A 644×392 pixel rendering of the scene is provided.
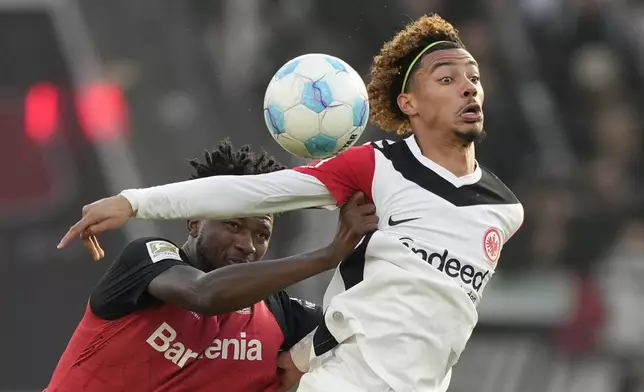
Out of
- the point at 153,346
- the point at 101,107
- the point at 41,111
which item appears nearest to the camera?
the point at 153,346

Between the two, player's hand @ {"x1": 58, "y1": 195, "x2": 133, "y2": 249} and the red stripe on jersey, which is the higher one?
player's hand @ {"x1": 58, "y1": 195, "x2": 133, "y2": 249}

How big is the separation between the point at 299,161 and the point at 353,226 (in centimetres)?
397

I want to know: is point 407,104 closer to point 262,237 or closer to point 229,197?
point 229,197

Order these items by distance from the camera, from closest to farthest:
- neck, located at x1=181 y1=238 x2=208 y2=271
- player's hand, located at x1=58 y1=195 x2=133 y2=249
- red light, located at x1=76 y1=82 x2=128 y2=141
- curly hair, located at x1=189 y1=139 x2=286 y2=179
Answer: player's hand, located at x1=58 y1=195 x2=133 y2=249
neck, located at x1=181 y1=238 x2=208 y2=271
curly hair, located at x1=189 y1=139 x2=286 y2=179
red light, located at x1=76 y1=82 x2=128 y2=141

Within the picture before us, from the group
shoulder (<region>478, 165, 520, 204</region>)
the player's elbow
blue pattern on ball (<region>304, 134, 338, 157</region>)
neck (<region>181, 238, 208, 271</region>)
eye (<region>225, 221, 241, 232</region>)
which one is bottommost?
neck (<region>181, 238, 208, 271</region>)

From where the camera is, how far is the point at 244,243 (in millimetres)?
4746

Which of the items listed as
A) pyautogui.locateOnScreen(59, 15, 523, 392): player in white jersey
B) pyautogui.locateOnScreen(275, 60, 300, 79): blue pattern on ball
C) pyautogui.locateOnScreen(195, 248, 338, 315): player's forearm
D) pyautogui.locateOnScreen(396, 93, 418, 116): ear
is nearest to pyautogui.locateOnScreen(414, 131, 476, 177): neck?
pyautogui.locateOnScreen(59, 15, 523, 392): player in white jersey

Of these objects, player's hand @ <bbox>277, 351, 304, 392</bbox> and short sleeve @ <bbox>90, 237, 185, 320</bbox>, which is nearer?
short sleeve @ <bbox>90, 237, 185, 320</bbox>

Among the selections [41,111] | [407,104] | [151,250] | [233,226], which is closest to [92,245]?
[151,250]

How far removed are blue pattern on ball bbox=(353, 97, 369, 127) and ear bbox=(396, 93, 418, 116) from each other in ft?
0.65

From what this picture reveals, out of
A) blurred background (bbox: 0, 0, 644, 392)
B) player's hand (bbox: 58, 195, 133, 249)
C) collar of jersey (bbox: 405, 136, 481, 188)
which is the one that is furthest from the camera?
blurred background (bbox: 0, 0, 644, 392)

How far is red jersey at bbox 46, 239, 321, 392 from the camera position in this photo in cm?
460

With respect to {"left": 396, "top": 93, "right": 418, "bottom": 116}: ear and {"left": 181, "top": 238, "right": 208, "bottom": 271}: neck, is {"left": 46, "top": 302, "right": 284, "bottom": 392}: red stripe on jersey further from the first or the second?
{"left": 396, "top": 93, "right": 418, "bottom": 116}: ear

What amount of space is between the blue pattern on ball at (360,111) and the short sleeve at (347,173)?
0.38 meters
